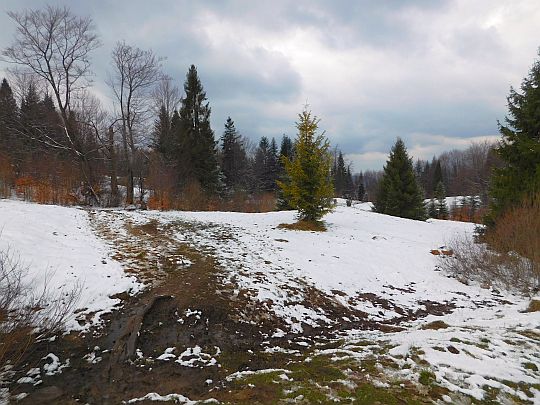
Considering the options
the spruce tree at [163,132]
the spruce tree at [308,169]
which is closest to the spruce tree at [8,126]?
the spruce tree at [163,132]

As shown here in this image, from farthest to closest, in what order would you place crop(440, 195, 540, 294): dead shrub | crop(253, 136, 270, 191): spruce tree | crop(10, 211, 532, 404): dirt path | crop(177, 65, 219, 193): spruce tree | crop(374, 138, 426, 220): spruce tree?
crop(253, 136, 270, 191): spruce tree < crop(177, 65, 219, 193): spruce tree < crop(374, 138, 426, 220): spruce tree < crop(440, 195, 540, 294): dead shrub < crop(10, 211, 532, 404): dirt path

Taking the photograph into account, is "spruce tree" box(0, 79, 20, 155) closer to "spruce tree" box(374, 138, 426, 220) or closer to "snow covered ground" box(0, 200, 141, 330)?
"snow covered ground" box(0, 200, 141, 330)

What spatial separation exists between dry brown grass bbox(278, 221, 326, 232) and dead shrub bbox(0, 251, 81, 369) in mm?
10153

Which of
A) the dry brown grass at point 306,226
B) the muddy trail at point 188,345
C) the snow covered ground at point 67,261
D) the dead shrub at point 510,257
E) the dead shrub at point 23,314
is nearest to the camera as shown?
the dead shrub at point 23,314

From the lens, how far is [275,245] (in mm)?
11906

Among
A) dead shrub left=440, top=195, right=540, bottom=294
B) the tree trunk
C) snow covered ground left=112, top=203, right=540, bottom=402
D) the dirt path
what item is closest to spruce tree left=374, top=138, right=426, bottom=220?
snow covered ground left=112, top=203, right=540, bottom=402

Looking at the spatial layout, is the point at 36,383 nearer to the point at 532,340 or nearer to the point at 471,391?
the point at 471,391

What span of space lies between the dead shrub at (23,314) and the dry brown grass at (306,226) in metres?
10.2

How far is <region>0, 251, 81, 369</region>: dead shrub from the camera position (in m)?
3.77

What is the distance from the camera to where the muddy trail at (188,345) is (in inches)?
157

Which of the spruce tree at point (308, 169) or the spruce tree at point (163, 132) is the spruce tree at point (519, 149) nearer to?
the spruce tree at point (308, 169)

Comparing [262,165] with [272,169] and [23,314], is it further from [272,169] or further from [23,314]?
[23,314]

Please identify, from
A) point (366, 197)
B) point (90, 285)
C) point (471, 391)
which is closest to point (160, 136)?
point (90, 285)

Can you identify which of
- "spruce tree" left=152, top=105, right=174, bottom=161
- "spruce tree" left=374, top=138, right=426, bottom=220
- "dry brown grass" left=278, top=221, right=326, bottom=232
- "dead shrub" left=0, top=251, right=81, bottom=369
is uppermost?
"spruce tree" left=152, top=105, right=174, bottom=161
